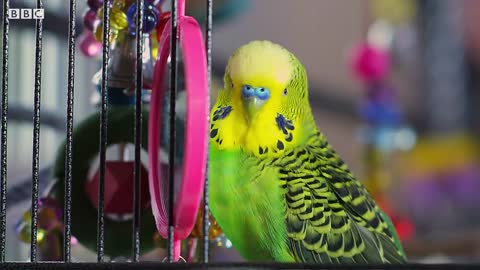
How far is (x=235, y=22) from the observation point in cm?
141

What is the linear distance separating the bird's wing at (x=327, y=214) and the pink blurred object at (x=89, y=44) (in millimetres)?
255

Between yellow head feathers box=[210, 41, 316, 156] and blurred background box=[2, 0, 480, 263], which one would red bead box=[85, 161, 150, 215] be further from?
blurred background box=[2, 0, 480, 263]

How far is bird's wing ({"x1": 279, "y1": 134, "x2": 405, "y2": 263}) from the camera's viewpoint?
2.15ft

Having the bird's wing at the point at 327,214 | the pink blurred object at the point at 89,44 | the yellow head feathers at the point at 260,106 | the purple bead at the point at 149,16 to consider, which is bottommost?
the bird's wing at the point at 327,214

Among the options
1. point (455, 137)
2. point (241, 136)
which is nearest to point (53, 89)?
point (241, 136)

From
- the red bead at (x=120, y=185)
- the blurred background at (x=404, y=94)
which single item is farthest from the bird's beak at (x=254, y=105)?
the blurred background at (x=404, y=94)

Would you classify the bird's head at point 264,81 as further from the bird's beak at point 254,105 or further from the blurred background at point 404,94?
the blurred background at point 404,94

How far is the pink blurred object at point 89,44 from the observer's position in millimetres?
804

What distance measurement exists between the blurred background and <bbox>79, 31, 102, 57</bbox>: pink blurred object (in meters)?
0.28

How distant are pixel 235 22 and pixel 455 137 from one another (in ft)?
5.06

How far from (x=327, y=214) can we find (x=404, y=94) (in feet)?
7.29

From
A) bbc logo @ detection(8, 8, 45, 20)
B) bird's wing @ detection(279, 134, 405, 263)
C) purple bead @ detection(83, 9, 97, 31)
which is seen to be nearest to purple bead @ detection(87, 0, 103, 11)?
purple bead @ detection(83, 9, 97, 31)

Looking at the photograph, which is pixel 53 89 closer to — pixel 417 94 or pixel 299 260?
pixel 299 260

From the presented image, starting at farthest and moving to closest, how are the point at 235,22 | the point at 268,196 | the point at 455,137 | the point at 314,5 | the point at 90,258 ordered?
the point at 455,137 < the point at 314,5 < the point at 235,22 < the point at 90,258 < the point at 268,196
